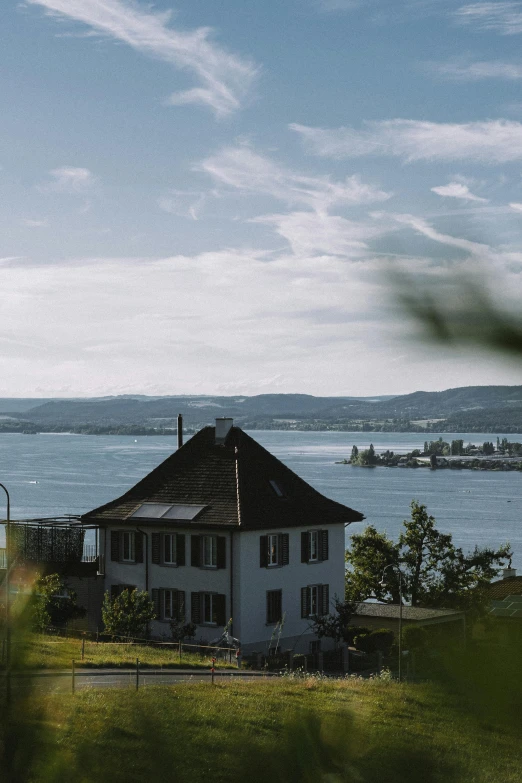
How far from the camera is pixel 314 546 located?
49094 millimetres

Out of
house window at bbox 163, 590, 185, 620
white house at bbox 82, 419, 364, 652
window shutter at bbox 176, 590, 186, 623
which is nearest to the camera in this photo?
window shutter at bbox 176, 590, 186, 623

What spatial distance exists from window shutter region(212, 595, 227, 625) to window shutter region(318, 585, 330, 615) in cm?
560

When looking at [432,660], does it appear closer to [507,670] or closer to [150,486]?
[507,670]

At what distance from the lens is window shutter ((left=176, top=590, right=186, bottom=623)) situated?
4494 centimetres

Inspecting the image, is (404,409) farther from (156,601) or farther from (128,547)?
(128,547)

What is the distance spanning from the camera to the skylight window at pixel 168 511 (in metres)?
47.1

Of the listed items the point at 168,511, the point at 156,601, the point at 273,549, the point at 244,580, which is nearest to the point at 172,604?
the point at 156,601

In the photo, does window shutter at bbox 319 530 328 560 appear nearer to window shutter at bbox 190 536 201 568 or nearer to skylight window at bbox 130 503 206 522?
skylight window at bbox 130 503 206 522

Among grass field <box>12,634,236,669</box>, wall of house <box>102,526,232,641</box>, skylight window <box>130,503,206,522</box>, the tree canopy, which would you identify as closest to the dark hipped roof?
skylight window <box>130,503,206,522</box>

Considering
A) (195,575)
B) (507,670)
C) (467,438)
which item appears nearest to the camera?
(507,670)

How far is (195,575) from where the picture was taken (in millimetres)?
45812

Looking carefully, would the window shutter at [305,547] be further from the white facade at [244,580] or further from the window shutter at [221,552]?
the window shutter at [221,552]

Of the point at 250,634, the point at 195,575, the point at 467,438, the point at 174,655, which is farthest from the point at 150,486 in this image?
the point at 467,438

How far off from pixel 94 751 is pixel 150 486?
160 feet
